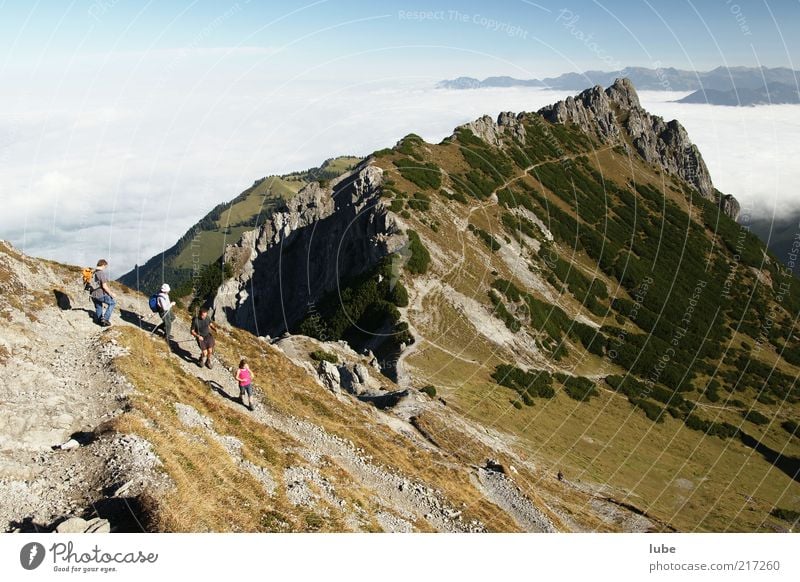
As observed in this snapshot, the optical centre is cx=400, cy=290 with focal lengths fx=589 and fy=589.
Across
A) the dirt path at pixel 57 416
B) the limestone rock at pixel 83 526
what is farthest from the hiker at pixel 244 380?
the limestone rock at pixel 83 526

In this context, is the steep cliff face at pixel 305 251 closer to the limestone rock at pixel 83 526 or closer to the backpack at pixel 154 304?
the backpack at pixel 154 304

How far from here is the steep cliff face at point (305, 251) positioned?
103 m

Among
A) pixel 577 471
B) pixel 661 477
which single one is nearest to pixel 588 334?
pixel 661 477

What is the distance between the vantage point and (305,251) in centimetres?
11569

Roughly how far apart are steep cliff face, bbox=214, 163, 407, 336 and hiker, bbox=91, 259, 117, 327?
6414 centimetres

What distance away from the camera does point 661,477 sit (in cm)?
7869

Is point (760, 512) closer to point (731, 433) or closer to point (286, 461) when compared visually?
point (731, 433)

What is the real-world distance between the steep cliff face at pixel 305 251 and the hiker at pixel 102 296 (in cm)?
6414

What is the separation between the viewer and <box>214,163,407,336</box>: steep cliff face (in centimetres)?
10262

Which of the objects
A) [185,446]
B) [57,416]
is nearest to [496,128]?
[185,446]

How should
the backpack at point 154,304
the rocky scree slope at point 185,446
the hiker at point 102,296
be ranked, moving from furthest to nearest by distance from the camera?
the backpack at point 154,304 → the hiker at point 102,296 → the rocky scree slope at point 185,446

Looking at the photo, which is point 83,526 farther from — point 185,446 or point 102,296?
point 102,296

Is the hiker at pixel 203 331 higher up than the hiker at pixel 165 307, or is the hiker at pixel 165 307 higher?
the hiker at pixel 165 307

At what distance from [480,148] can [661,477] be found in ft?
340
